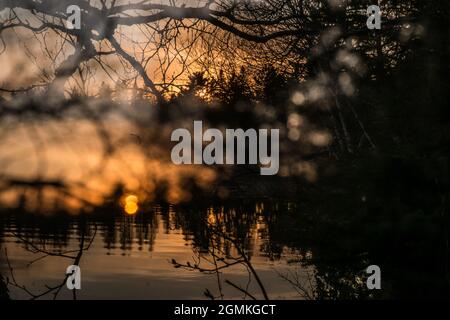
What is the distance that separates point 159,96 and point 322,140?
33.0ft

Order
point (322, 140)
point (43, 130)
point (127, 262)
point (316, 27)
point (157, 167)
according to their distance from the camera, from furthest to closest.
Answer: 1. point (127, 262)
2. point (322, 140)
3. point (316, 27)
4. point (157, 167)
5. point (43, 130)

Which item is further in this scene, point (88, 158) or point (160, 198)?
point (160, 198)

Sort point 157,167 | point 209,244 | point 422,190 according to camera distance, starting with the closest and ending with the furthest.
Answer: point 422,190 → point 157,167 → point 209,244

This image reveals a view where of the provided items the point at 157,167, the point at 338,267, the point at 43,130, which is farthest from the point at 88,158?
the point at 338,267

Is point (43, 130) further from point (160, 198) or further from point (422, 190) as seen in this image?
point (422, 190)

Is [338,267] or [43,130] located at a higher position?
[43,130]

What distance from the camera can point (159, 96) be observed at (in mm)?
5734

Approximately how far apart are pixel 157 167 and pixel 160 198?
204 millimetres

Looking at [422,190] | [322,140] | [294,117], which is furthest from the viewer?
[294,117]

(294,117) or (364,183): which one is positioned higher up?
(294,117)

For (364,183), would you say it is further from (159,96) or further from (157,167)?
(159,96)

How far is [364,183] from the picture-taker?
417 cm
